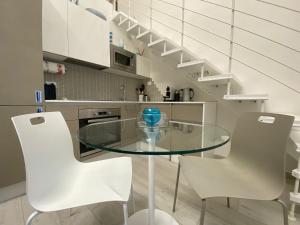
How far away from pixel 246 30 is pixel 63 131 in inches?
107

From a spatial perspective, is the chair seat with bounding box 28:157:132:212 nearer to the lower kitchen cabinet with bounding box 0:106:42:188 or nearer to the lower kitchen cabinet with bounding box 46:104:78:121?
the lower kitchen cabinet with bounding box 0:106:42:188

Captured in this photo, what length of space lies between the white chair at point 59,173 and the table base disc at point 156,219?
0.50 m

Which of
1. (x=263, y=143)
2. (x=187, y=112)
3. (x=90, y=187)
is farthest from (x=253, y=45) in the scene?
(x=90, y=187)

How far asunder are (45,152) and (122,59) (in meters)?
2.28

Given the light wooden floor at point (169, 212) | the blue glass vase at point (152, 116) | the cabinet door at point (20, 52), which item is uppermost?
the cabinet door at point (20, 52)

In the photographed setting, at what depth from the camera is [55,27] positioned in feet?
6.13

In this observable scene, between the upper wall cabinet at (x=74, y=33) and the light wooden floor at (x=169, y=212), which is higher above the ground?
the upper wall cabinet at (x=74, y=33)

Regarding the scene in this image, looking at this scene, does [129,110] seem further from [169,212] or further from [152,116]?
[169,212]

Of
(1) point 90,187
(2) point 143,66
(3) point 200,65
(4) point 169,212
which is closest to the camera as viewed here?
(1) point 90,187

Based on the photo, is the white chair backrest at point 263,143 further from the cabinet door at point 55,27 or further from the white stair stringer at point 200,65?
the cabinet door at point 55,27

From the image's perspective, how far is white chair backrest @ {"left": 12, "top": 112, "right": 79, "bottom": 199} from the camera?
29.6 inches

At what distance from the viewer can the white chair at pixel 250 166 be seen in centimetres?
83

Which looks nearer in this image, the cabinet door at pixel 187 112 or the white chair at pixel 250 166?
the white chair at pixel 250 166

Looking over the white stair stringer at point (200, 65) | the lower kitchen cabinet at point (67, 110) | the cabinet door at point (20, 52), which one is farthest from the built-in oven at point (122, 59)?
the cabinet door at point (20, 52)
